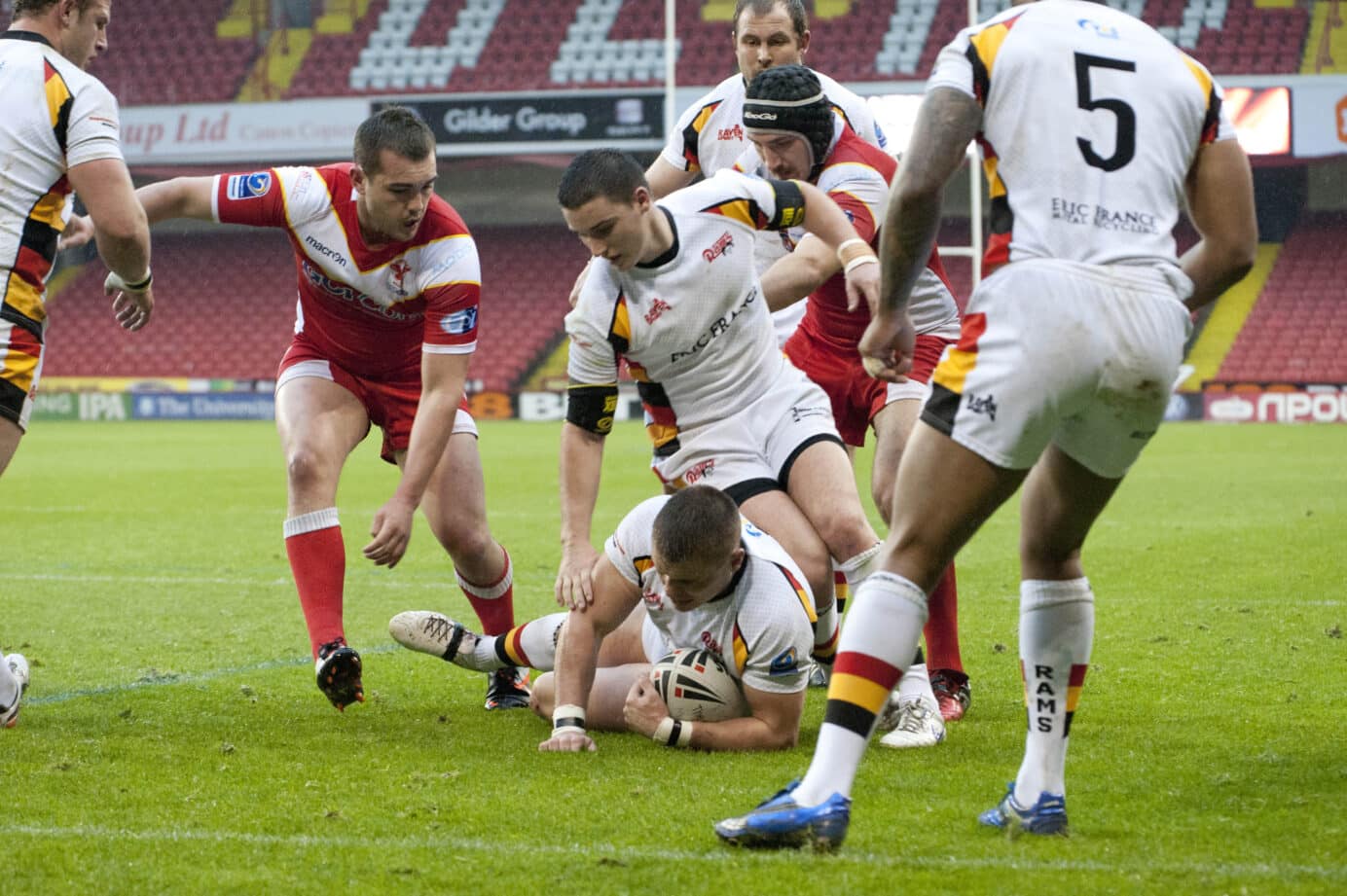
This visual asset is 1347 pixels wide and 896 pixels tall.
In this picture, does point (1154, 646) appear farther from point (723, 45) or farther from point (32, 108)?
point (723, 45)

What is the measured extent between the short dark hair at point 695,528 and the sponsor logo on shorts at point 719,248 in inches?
34.4

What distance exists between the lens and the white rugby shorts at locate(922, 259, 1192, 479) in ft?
10.6

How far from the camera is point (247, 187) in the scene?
5398 mm

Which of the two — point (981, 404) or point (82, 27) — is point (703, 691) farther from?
point (82, 27)

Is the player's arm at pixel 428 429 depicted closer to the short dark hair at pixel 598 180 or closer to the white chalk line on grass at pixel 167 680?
the short dark hair at pixel 598 180

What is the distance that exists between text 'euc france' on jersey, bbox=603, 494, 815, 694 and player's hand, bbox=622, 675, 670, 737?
182 mm

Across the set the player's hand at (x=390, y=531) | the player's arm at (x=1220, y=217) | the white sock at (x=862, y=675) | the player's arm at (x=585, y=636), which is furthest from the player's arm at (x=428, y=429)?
the player's arm at (x=1220, y=217)

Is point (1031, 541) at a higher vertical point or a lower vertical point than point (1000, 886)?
higher

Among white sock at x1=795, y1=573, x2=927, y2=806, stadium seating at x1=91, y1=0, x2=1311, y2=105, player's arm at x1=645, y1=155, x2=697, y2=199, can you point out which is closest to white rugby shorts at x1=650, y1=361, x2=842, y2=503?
player's arm at x1=645, y1=155, x2=697, y2=199

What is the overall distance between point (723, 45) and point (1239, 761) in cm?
2959

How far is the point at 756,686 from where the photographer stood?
4672 mm

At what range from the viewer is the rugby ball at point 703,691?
15.6ft

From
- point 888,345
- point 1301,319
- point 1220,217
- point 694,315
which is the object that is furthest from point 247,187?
point 1301,319

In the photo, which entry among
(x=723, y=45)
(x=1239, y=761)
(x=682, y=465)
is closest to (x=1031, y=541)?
(x=1239, y=761)
